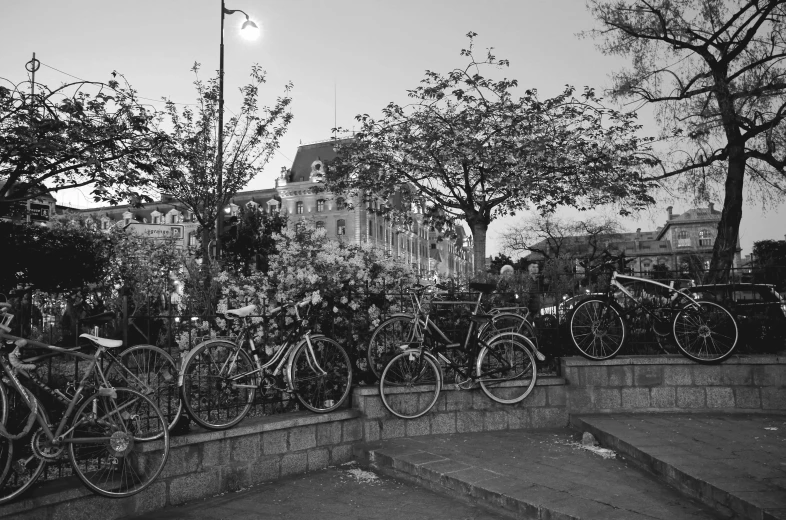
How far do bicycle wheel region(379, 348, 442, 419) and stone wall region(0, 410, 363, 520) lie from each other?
53 cm

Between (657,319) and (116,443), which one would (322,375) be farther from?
(657,319)

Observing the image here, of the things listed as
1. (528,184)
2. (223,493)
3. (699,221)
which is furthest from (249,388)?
(699,221)

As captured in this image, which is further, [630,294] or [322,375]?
[630,294]

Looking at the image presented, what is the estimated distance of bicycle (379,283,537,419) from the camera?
7.01 metres

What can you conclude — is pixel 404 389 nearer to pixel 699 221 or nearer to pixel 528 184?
pixel 528 184

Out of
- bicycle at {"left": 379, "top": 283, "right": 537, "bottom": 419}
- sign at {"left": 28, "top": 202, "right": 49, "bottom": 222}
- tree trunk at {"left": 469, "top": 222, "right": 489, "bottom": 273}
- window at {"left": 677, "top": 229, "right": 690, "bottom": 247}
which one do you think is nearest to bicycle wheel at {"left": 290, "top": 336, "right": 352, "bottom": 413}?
bicycle at {"left": 379, "top": 283, "right": 537, "bottom": 419}

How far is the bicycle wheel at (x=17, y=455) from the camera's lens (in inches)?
163

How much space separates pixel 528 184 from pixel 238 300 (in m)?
9.24

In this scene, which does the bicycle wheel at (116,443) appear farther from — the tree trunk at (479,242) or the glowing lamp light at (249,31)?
the glowing lamp light at (249,31)

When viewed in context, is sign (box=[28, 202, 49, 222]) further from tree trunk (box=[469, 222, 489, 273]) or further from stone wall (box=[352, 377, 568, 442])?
tree trunk (box=[469, 222, 489, 273])

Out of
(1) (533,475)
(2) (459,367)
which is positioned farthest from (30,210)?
(1) (533,475)

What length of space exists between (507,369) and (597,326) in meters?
1.53

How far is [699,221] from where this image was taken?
12206cm

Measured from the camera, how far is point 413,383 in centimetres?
709
